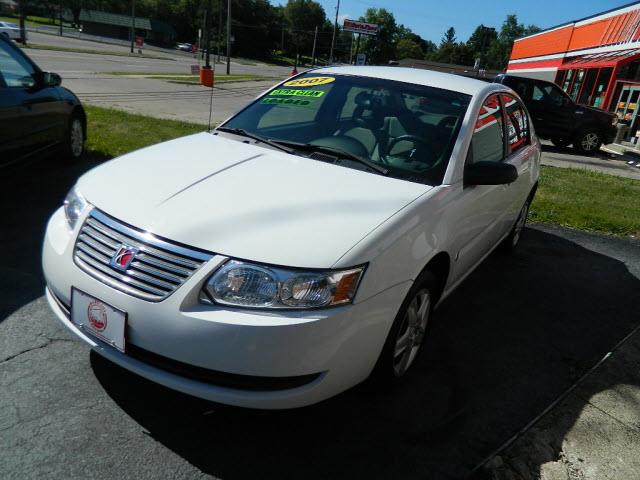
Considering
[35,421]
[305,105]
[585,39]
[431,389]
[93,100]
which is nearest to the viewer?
[35,421]

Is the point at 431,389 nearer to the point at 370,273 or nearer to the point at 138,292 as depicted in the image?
the point at 370,273

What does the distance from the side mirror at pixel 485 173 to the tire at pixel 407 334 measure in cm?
65

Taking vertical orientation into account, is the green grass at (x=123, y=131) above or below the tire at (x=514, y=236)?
below

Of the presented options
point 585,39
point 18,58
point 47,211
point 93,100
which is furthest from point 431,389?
point 585,39

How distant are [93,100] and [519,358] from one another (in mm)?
12255

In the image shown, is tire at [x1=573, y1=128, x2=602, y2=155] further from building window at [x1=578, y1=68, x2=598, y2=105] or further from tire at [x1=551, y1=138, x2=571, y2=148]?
building window at [x1=578, y1=68, x2=598, y2=105]

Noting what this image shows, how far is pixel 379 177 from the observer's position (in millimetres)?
2947

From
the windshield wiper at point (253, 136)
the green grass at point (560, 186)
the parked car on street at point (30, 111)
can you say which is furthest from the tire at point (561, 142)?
the windshield wiper at point (253, 136)

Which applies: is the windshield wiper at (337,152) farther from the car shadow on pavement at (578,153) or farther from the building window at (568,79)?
the building window at (568,79)

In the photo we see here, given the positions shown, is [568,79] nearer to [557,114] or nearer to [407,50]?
[557,114]

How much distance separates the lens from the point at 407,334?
282 centimetres

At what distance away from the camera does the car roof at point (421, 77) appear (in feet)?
12.1

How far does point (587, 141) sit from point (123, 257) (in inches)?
628

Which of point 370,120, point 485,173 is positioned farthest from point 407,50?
point 485,173
